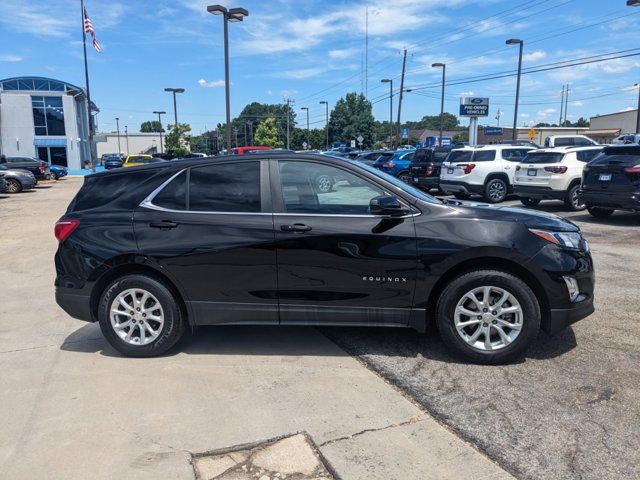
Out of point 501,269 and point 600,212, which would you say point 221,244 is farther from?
point 600,212

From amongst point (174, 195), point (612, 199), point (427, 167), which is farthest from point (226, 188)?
point (427, 167)

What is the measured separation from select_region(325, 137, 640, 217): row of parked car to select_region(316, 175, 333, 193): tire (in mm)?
5187

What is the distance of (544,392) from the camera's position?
12.3 feet

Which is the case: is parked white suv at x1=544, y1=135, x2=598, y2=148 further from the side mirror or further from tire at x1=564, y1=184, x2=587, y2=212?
the side mirror

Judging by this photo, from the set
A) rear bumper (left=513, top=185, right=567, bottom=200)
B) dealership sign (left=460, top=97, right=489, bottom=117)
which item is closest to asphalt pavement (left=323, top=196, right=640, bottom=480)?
rear bumper (left=513, top=185, right=567, bottom=200)

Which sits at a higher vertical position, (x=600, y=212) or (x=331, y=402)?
(x=600, y=212)

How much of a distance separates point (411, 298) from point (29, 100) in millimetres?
59533

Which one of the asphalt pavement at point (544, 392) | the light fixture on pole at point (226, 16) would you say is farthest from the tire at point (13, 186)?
the asphalt pavement at point (544, 392)

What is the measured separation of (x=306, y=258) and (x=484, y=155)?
13502 millimetres

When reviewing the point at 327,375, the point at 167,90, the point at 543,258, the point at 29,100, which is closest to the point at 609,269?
the point at 543,258

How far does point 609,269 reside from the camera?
7379mm

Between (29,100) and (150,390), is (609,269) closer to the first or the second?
(150,390)

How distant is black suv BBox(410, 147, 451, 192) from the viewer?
18766mm

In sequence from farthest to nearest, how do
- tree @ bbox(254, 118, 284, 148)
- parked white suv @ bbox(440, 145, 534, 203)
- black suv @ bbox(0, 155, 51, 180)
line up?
tree @ bbox(254, 118, 284, 148) < black suv @ bbox(0, 155, 51, 180) < parked white suv @ bbox(440, 145, 534, 203)
